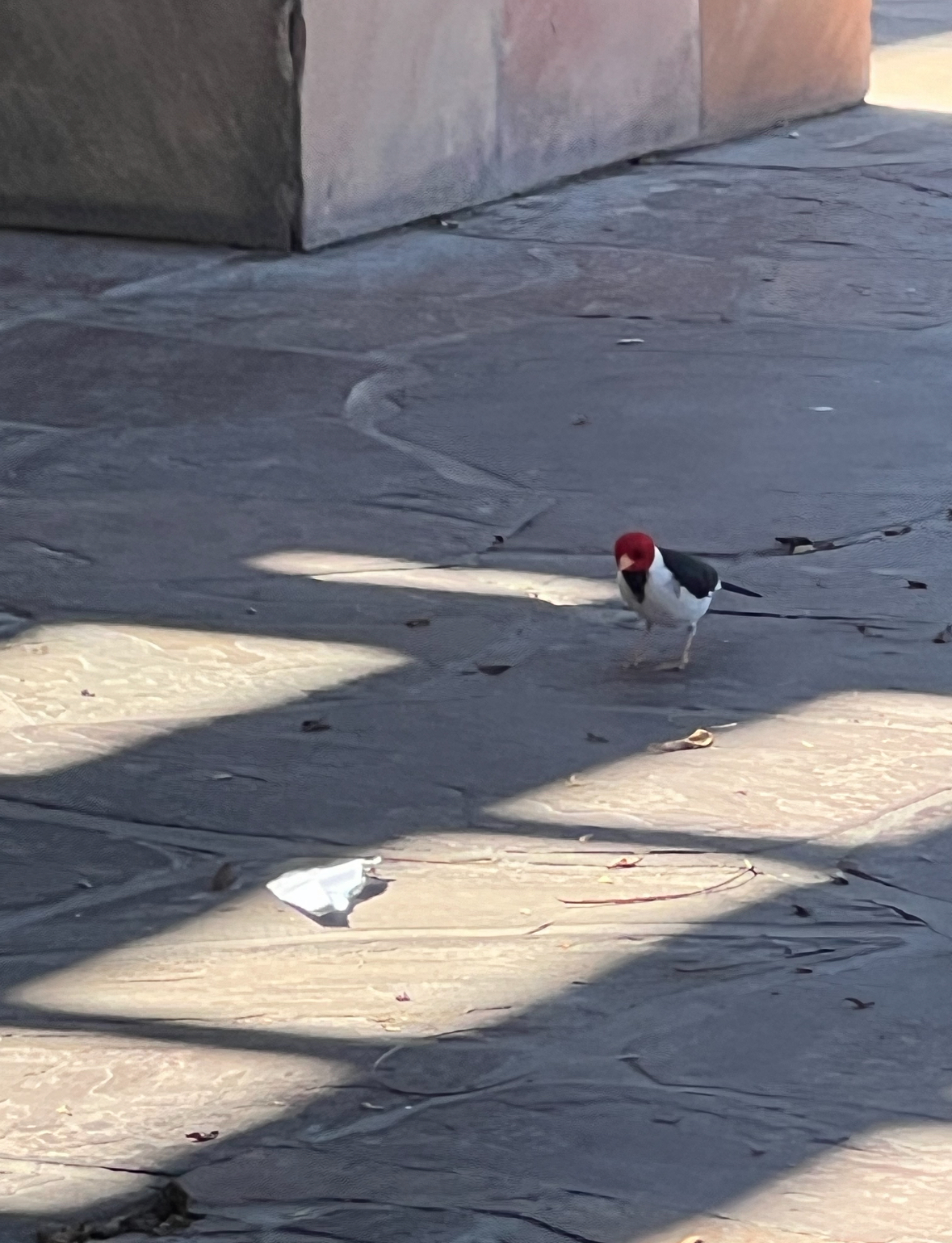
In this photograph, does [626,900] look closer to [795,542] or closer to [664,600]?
[664,600]

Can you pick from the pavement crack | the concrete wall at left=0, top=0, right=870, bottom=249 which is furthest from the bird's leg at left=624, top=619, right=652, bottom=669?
the concrete wall at left=0, top=0, right=870, bottom=249

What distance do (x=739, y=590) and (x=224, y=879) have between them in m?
1.38

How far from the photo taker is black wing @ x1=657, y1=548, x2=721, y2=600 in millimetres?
3773

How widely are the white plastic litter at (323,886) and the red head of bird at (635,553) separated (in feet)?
2.70

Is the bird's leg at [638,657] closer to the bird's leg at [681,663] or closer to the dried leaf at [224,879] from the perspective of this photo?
the bird's leg at [681,663]

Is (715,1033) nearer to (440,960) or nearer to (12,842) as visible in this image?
(440,960)

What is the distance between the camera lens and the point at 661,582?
12.3 ft

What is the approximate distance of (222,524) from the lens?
466 centimetres

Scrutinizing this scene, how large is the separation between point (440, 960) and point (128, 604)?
155cm

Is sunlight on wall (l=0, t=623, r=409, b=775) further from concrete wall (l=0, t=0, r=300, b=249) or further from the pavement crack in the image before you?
concrete wall (l=0, t=0, r=300, b=249)

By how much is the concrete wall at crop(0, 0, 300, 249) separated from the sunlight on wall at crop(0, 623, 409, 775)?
3.26 meters

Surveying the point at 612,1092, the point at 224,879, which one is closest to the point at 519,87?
the point at 224,879

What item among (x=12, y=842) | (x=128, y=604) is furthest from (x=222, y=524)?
(x=12, y=842)

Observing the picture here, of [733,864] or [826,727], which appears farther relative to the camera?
[826,727]
